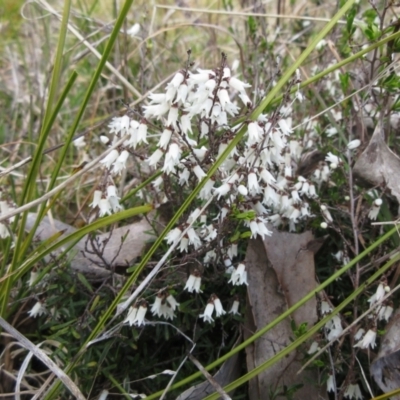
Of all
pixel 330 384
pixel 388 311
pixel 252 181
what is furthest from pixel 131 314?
pixel 388 311

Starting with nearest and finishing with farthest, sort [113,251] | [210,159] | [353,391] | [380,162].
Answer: [210,159] < [353,391] < [380,162] < [113,251]

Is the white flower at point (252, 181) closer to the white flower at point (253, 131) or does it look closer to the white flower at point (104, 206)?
the white flower at point (253, 131)

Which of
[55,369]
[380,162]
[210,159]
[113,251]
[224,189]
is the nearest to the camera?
[55,369]

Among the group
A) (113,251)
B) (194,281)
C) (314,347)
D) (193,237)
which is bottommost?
(314,347)

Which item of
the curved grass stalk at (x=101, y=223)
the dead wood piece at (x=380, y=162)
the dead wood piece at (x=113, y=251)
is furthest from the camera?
the dead wood piece at (x=113, y=251)

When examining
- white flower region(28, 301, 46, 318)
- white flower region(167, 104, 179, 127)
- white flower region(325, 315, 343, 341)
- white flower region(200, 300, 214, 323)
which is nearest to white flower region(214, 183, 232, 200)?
→ white flower region(167, 104, 179, 127)

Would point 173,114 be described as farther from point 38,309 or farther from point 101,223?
point 38,309

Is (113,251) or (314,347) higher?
(113,251)

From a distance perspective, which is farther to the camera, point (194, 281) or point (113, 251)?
point (113, 251)

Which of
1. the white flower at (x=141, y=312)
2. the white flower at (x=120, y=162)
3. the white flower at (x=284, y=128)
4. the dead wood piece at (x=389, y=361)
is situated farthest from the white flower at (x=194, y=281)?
the dead wood piece at (x=389, y=361)

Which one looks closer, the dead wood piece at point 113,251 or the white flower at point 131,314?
the white flower at point 131,314

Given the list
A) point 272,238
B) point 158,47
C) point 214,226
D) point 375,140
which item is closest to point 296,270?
point 272,238
